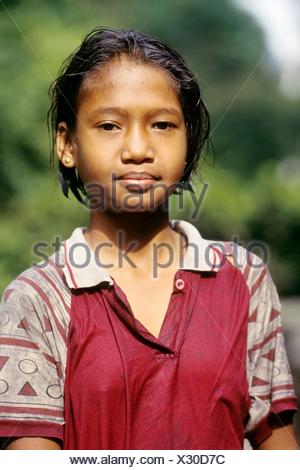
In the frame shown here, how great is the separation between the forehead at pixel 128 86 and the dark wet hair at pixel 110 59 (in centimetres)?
2

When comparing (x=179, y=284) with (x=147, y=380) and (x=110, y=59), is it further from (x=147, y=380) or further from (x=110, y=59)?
(x=110, y=59)

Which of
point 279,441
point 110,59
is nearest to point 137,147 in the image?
point 110,59

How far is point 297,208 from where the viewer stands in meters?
3.91

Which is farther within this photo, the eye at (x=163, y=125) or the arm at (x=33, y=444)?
the eye at (x=163, y=125)

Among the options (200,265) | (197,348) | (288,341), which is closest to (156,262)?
(200,265)

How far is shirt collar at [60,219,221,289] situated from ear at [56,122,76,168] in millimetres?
134

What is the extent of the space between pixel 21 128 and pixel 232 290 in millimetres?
1988

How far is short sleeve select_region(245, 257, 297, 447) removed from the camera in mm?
1467

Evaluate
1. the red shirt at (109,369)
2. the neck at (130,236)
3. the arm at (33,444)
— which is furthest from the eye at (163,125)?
the arm at (33,444)

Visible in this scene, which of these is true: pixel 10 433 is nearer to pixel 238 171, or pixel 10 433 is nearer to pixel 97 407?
pixel 97 407

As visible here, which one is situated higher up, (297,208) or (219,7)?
(219,7)

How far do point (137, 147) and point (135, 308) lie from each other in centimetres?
27

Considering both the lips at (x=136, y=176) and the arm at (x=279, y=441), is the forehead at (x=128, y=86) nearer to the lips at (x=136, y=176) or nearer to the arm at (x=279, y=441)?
the lips at (x=136, y=176)

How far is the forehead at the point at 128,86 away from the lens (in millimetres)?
1403
